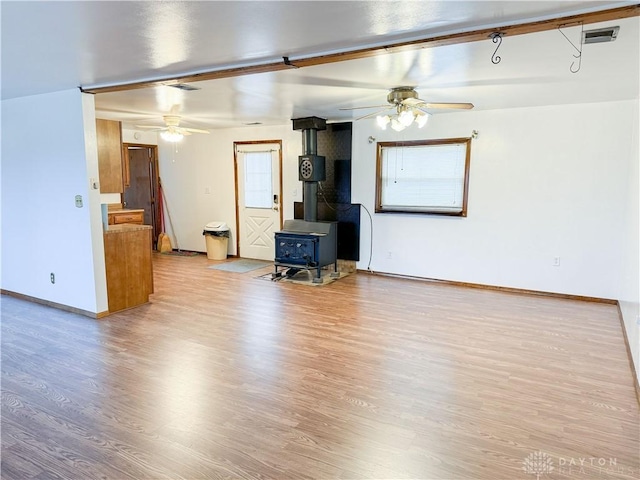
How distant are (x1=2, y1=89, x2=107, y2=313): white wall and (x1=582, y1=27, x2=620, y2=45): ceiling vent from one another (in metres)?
4.06

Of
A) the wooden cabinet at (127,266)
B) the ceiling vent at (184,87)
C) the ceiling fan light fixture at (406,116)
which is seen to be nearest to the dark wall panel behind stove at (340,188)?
the ceiling fan light fixture at (406,116)

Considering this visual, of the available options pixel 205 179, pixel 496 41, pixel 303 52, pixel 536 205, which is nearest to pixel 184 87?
pixel 303 52

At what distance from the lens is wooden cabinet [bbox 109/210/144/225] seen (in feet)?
20.3

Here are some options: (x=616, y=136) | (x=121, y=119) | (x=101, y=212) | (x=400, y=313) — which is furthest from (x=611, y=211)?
(x=121, y=119)

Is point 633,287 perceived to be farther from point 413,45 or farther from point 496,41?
point 413,45

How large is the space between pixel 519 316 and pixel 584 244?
53.1 inches

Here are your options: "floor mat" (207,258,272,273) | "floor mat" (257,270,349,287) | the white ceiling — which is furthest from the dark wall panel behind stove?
the white ceiling

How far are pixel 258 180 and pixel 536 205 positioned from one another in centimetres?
433

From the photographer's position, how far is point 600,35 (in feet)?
8.07

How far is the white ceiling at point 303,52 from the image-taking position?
212 centimetres

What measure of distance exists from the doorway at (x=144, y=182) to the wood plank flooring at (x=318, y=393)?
3865 mm

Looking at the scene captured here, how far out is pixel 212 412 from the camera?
2.42 meters

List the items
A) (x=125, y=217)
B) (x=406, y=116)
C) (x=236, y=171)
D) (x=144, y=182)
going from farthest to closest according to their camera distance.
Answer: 1. (x=144, y=182)
2. (x=236, y=171)
3. (x=125, y=217)
4. (x=406, y=116)

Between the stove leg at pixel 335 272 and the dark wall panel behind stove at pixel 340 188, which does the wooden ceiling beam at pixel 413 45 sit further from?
the stove leg at pixel 335 272
